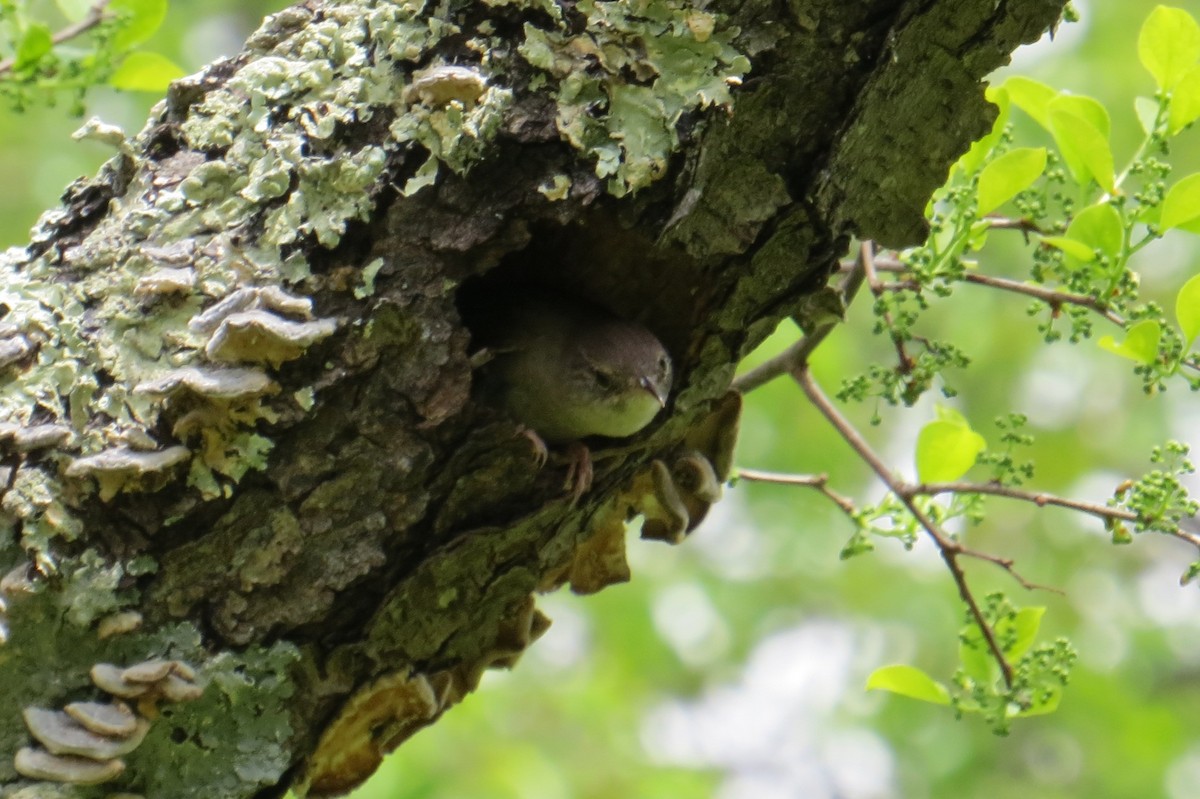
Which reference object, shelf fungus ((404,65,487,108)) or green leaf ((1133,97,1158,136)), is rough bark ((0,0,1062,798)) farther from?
green leaf ((1133,97,1158,136))

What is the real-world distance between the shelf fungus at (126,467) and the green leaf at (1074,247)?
63.3 inches

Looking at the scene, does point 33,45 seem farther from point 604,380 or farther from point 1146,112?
point 1146,112

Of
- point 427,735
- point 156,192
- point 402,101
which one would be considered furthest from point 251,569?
point 427,735

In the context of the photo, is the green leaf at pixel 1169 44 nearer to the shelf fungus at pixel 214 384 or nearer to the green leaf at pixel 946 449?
the green leaf at pixel 946 449

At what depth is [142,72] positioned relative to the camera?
9.06ft

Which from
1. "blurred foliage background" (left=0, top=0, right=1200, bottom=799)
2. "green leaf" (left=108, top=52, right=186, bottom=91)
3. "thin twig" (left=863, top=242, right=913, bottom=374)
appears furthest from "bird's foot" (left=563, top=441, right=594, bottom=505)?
"blurred foliage background" (left=0, top=0, right=1200, bottom=799)

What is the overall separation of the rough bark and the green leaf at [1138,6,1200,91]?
51 centimetres

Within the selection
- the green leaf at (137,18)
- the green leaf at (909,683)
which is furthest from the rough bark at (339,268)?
the green leaf at (909,683)

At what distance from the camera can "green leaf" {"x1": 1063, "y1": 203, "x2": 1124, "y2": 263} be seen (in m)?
2.30

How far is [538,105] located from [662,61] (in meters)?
0.22

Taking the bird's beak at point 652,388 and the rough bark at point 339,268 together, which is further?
the bird's beak at point 652,388

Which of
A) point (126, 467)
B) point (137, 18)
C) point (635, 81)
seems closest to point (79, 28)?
point (137, 18)

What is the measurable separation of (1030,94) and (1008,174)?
0.24 meters

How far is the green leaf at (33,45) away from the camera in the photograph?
245cm
